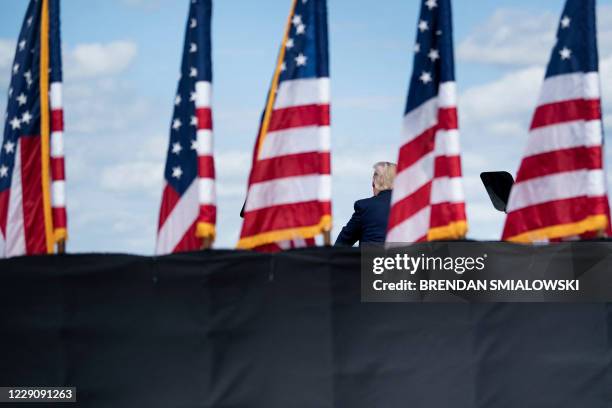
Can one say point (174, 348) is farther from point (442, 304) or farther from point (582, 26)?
point (582, 26)

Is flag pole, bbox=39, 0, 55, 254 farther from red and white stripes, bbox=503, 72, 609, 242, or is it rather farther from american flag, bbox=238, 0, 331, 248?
red and white stripes, bbox=503, 72, 609, 242

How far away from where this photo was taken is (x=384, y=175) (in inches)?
397

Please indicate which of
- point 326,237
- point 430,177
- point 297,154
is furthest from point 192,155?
point 430,177

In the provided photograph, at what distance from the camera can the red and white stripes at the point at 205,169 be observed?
8.66m

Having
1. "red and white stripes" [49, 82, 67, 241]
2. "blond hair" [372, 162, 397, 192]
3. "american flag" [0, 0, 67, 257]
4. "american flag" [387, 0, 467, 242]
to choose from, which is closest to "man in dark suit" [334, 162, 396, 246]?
"blond hair" [372, 162, 397, 192]

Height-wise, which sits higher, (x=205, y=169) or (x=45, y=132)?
(x=45, y=132)

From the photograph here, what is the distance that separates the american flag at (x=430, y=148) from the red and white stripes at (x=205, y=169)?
160 centimetres

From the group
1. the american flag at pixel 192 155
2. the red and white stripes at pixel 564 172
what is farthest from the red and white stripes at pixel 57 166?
the red and white stripes at pixel 564 172

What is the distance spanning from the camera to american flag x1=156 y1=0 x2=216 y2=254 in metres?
8.71

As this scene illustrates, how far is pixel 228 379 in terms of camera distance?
848cm

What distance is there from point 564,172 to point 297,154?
2419 mm

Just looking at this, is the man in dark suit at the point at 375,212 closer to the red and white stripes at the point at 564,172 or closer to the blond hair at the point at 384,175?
the blond hair at the point at 384,175

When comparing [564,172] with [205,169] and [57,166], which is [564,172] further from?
[57,166]

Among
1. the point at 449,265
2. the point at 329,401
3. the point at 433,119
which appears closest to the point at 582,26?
the point at 433,119
